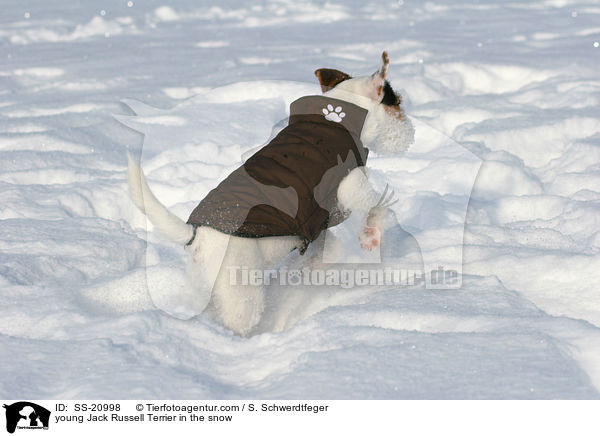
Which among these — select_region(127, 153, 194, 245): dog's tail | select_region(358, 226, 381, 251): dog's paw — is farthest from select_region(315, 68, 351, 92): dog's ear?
select_region(127, 153, 194, 245): dog's tail

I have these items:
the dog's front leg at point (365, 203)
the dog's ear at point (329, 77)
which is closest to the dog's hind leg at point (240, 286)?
the dog's front leg at point (365, 203)

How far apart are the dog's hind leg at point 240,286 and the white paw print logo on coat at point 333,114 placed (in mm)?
620

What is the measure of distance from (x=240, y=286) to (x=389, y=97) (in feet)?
3.38

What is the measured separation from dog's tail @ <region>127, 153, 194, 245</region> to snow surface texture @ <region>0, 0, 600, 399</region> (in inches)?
11.2

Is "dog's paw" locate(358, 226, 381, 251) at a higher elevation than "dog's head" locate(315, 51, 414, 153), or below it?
below

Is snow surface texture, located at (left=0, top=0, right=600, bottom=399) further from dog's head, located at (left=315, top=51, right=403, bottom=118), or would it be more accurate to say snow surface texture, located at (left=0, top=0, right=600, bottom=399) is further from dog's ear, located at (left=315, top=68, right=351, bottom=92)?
dog's ear, located at (left=315, top=68, right=351, bottom=92)

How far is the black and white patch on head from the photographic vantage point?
2471 mm

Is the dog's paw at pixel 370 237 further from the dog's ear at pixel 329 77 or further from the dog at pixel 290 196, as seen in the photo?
the dog's ear at pixel 329 77

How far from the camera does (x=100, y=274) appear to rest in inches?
98.2

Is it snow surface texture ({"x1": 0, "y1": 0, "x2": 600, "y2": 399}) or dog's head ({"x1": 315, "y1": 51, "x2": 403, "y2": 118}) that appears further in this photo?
dog's head ({"x1": 315, "y1": 51, "x2": 403, "y2": 118})
